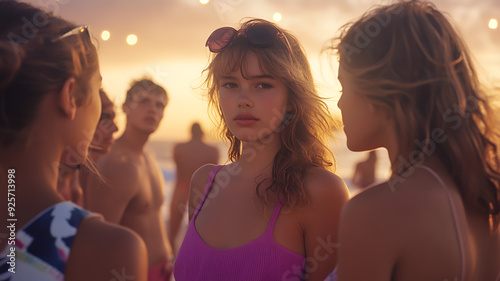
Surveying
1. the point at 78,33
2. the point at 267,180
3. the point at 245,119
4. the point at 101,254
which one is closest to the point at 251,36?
the point at 245,119

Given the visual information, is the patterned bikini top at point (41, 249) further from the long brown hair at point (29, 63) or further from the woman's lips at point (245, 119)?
the woman's lips at point (245, 119)

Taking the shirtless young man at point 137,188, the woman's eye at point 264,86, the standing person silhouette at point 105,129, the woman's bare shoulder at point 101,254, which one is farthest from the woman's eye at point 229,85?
the standing person silhouette at point 105,129

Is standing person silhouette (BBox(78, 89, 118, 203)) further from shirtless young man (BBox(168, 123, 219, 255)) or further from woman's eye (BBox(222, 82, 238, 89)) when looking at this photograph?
shirtless young man (BBox(168, 123, 219, 255))

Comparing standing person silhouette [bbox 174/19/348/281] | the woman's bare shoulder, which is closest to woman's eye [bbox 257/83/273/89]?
standing person silhouette [bbox 174/19/348/281]

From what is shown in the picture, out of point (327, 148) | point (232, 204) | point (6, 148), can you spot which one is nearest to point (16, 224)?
point (6, 148)

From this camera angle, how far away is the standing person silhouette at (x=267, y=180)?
197 centimetres

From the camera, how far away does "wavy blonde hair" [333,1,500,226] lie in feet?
4.37

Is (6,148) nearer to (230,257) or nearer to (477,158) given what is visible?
(230,257)

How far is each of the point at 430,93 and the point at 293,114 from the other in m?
1.04

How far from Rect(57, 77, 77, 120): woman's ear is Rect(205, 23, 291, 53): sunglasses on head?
3.79ft

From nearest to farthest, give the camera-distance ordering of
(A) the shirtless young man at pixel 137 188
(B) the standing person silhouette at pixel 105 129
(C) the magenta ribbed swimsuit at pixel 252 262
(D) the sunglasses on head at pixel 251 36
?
1. (C) the magenta ribbed swimsuit at pixel 252 262
2. (D) the sunglasses on head at pixel 251 36
3. (A) the shirtless young man at pixel 137 188
4. (B) the standing person silhouette at pixel 105 129

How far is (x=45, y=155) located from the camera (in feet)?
4.34

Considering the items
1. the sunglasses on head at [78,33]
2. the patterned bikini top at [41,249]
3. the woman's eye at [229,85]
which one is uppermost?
the woman's eye at [229,85]

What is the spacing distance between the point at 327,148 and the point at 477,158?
3.62 ft
